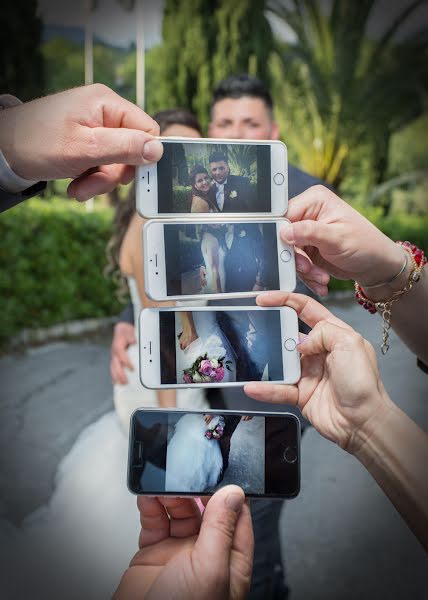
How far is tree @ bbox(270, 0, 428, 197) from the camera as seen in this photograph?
337 inches

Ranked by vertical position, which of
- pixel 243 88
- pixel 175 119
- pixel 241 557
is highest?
pixel 243 88

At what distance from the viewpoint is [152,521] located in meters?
0.89

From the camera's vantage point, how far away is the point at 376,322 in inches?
68.1

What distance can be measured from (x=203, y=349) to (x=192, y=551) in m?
0.30

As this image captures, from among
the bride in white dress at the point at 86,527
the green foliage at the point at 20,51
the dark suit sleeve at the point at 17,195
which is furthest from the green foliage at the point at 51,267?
the green foliage at the point at 20,51

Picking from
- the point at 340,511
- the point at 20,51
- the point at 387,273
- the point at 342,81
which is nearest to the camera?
the point at 387,273

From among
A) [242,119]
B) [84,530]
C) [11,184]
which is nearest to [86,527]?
[84,530]

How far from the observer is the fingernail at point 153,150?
85 cm

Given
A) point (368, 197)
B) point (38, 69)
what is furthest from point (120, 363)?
point (368, 197)

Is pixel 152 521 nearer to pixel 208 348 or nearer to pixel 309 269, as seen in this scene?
pixel 208 348

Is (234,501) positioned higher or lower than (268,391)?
lower

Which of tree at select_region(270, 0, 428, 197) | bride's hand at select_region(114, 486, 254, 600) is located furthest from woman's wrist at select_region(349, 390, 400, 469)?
tree at select_region(270, 0, 428, 197)

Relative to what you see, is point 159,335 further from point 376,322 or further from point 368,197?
point 368,197

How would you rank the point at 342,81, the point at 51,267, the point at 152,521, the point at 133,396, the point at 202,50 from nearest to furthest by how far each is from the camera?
the point at 152,521 → the point at 133,396 → the point at 51,267 → the point at 202,50 → the point at 342,81
